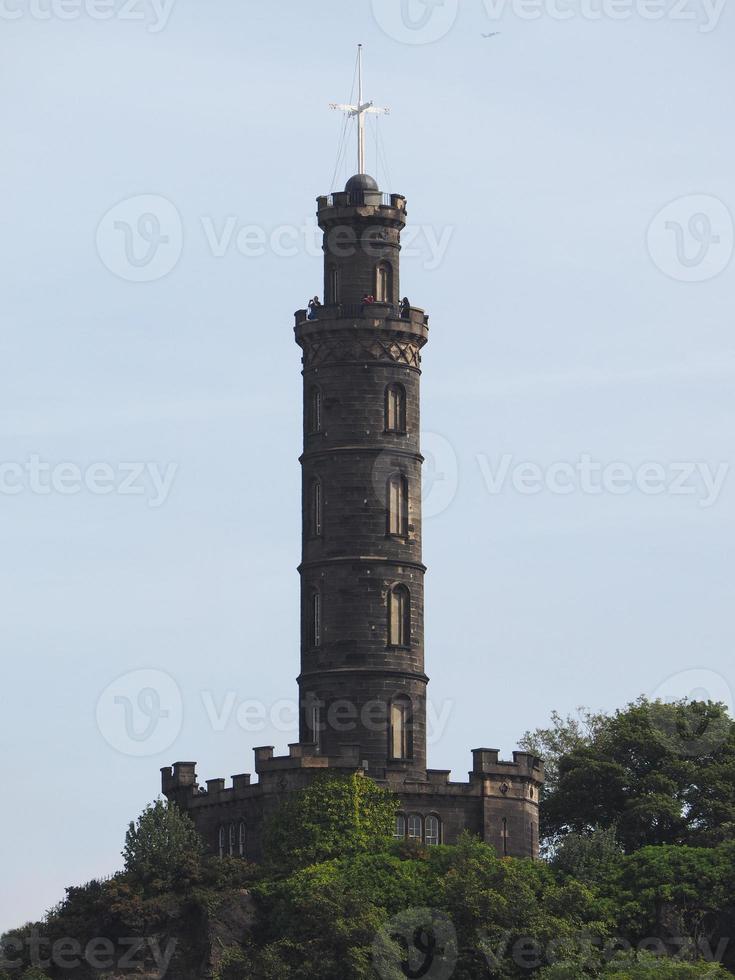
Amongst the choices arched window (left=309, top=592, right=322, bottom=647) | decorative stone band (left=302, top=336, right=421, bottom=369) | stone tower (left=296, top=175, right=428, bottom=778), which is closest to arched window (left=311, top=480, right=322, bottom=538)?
stone tower (left=296, top=175, right=428, bottom=778)

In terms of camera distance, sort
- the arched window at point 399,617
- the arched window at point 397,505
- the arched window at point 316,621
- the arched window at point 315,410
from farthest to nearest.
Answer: the arched window at point 315,410
the arched window at point 397,505
the arched window at point 316,621
the arched window at point 399,617

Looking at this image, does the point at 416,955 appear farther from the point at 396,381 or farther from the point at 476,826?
the point at 396,381

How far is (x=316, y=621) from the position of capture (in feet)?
440

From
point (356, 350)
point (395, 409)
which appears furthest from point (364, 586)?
point (356, 350)

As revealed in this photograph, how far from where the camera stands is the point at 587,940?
384 ft

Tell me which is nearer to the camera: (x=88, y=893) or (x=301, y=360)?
(x=88, y=893)

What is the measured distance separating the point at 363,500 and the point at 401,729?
9734mm

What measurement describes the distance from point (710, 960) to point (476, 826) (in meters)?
13.3

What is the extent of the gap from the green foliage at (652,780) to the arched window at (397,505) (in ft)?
46.5

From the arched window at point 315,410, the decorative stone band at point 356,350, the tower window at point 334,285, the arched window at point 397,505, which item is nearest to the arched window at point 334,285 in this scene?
the tower window at point 334,285

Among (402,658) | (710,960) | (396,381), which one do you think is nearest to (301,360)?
(396,381)

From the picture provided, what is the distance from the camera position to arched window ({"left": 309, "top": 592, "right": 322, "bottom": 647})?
133875mm

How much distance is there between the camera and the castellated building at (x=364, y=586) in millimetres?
130125

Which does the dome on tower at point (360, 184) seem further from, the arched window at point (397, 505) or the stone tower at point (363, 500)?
the arched window at point (397, 505)
